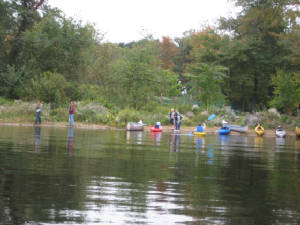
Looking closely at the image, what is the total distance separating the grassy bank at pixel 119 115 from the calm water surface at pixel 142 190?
23.8 m

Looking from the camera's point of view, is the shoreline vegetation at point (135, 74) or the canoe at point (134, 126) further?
the shoreline vegetation at point (135, 74)

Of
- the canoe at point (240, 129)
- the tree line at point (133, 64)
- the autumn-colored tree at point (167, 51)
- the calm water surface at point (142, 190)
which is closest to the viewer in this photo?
the calm water surface at point (142, 190)

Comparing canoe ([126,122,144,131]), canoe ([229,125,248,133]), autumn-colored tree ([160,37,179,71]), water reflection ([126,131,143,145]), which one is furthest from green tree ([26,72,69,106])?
autumn-colored tree ([160,37,179,71])

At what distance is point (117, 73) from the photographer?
45031mm

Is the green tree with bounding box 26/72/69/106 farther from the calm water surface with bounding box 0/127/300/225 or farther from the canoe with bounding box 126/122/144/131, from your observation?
the calm water surface with bounding box 0/127/300/225

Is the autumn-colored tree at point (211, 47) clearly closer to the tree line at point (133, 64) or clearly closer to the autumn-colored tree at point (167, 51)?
the tree line at point (133, 64)

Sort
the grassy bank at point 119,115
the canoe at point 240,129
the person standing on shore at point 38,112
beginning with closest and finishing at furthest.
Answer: the person standing on shore at point 38,112 < the canoe at point 240,129 < the grassy bank at point 119,115

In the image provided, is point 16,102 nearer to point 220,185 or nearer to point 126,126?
point 126,126

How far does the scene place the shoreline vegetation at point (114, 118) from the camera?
37562mm

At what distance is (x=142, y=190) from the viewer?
356 inches

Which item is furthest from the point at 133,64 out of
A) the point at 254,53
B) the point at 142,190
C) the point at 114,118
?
the point at 142,190

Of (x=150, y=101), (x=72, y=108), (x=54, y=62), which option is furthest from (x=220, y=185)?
(x=54, y=62)

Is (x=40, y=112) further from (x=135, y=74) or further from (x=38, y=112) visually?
(x=135, y=74)

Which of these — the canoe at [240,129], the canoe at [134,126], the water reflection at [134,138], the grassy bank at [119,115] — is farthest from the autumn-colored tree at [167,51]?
the water reflection at [134,138]
